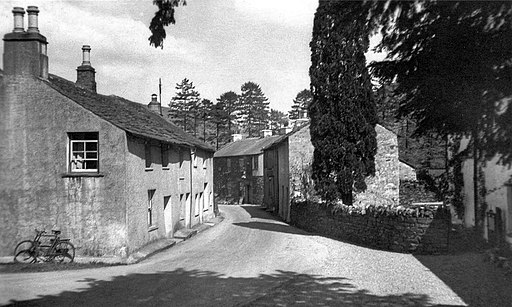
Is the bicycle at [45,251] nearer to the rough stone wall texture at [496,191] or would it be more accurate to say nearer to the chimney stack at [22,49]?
the chimney stack at [22,49]

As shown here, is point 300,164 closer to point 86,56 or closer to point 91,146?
point 86,56

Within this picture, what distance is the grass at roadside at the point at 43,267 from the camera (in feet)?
48.9

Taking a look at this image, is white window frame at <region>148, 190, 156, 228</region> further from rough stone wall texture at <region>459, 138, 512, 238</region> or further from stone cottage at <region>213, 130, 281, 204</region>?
stone cottage at <region>213, 130, 281, 204</region>

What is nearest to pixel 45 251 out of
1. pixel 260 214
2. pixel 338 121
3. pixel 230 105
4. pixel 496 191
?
pixel 338 121

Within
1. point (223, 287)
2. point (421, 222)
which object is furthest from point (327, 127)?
point (223, 287)

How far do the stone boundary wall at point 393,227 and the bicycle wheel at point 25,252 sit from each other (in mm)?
12734

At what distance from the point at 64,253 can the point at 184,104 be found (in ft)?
192

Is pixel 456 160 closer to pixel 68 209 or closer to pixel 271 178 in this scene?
pixel 68 209

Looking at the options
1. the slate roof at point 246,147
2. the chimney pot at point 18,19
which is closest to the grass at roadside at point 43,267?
the chimney pot at point 18,19

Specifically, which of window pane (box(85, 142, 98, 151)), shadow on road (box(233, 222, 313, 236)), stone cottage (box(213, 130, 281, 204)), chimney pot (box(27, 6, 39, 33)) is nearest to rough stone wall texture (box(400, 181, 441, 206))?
shadow on road (box(233, 222, 313, 236))

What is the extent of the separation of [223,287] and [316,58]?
1624 cm

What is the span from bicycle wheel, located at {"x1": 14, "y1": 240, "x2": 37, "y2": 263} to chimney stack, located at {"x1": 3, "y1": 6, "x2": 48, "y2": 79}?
613cm

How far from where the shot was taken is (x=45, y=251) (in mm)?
16000

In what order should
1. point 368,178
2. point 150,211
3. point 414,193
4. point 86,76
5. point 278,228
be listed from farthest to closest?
point 414,193 < point 368,178 < point 278,228 < point 86,76 < point 150,211
